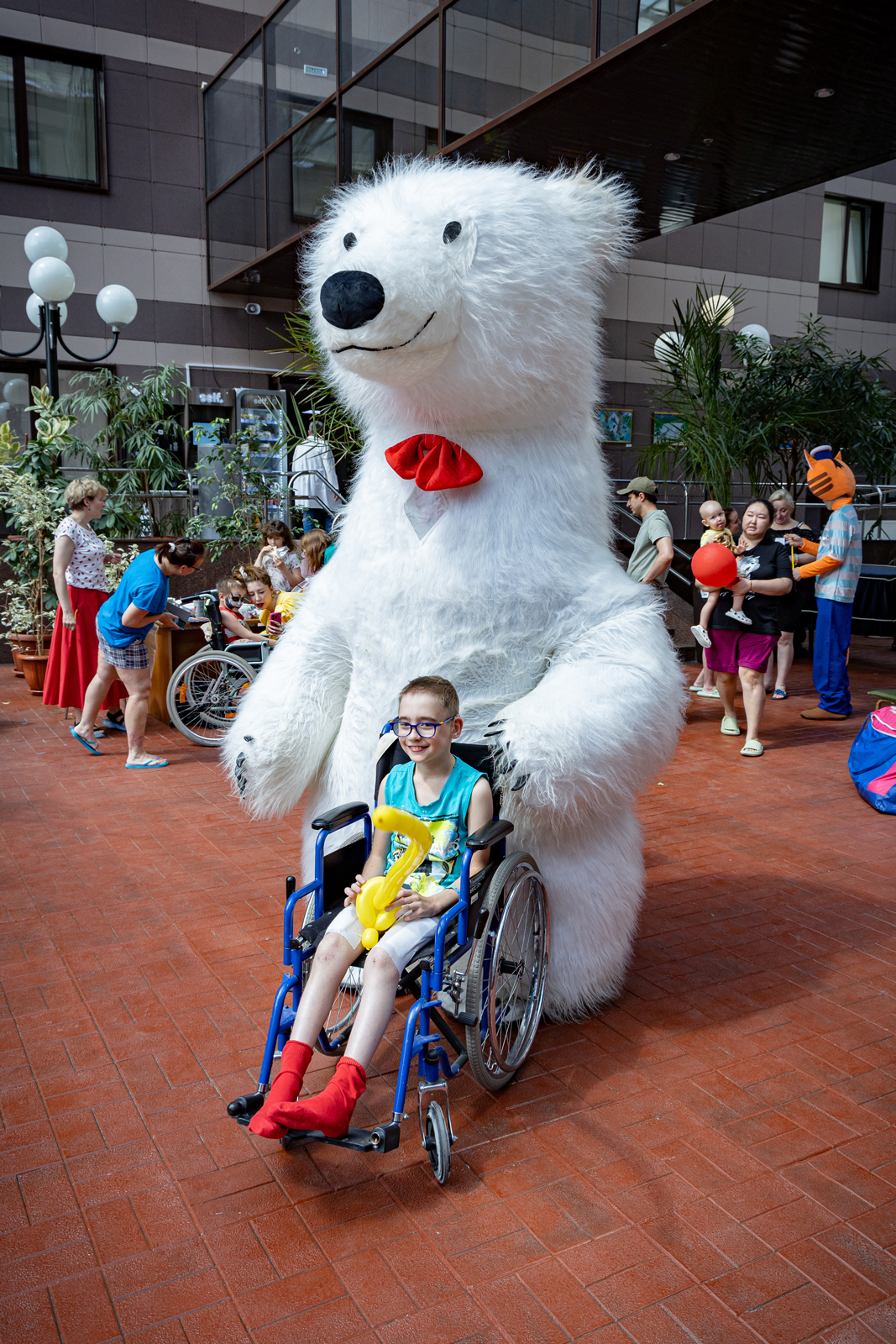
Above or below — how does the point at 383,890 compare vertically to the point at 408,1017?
above

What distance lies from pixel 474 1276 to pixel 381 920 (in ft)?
2.46

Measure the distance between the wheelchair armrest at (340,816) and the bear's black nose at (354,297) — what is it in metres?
1.23

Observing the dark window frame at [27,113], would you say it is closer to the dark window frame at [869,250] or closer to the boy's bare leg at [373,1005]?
the dark window frame at [869,250]

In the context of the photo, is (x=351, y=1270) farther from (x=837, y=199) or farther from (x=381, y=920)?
(x=837, y=199)

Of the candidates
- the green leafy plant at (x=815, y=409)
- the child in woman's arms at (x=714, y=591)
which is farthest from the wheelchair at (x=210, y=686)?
the green leafy plant at (x=815, y=409)

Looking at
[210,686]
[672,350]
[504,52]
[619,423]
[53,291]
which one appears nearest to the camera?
[210,686]

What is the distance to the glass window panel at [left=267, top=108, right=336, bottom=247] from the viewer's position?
903cm

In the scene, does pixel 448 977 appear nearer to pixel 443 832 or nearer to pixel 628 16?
pixel 443 832

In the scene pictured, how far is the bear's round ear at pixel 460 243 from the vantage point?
98.1 inches

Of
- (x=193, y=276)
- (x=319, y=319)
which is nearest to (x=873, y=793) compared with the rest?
(x=319, y=319)

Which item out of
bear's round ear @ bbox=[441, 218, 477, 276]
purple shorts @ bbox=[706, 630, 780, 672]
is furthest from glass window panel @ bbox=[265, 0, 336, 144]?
bear's round ear @ bbox=[441, 218, 477, 276]

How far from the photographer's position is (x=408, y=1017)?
2115 mm

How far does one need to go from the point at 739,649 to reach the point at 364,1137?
492 cm

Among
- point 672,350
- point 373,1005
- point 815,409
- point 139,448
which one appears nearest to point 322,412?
point 139,448
